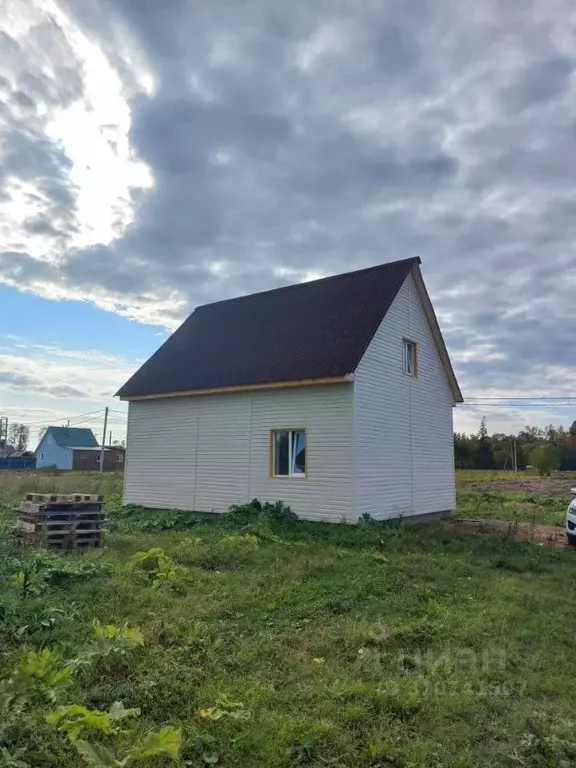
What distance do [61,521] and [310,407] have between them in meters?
6.45

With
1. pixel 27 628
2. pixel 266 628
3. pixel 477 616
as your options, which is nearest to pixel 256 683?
pixel 266 628

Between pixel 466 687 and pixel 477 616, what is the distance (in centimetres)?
211

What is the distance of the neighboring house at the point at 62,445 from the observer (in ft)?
224

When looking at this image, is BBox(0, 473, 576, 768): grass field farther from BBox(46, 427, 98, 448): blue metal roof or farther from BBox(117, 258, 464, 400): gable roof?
BBox(46, 427, 98, 448): blue metal roof

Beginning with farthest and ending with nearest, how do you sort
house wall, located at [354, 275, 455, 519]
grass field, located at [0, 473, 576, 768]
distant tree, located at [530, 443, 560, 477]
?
distant tree, located at [530, 443, 560, 477]
house wall, located at [354, 275, 455, 519]
grass field, located at [0, 473, 576, 768]

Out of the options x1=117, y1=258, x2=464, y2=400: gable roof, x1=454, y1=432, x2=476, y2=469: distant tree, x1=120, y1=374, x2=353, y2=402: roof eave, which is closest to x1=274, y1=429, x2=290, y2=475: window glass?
x1=120, y1=374, x2=353, y2=402: roof eave

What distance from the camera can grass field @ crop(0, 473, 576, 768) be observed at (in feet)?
12.4

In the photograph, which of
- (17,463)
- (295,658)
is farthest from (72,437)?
(295,658)

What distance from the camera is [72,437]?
71062mm

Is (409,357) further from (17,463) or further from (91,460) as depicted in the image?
(17,463)

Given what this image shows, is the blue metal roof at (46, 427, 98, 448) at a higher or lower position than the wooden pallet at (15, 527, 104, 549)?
higher

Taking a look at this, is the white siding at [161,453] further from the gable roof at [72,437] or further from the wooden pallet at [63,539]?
the gable roof at [72,437]

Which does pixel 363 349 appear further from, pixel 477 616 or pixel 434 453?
pixel 477 616

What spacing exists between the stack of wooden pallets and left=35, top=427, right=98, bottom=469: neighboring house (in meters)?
60.8
